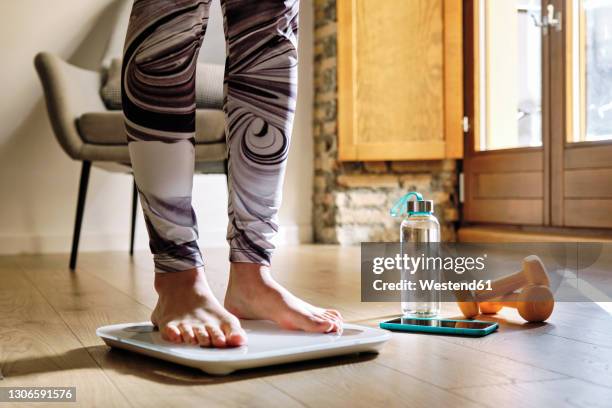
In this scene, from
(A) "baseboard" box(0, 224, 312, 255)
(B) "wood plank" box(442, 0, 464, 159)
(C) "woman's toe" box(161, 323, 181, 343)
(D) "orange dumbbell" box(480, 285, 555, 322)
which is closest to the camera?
(C) "woman's toe" box(161, 323, 181, 343)

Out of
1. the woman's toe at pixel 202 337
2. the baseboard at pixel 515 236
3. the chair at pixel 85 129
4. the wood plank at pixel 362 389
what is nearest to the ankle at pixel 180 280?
the woman's toe at pixel 202 337

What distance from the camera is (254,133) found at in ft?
3.75

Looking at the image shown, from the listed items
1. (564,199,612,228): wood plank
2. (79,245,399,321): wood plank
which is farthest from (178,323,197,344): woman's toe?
(564,199,612,228): wood plank

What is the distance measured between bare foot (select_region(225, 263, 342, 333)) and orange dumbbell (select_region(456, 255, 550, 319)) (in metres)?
0.33

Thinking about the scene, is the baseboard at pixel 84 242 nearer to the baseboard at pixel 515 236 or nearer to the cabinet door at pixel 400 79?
the cabinet door at pixel 400 79

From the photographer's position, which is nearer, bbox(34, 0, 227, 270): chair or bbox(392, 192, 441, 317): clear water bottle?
bbox(392, 192, 441, 317): clear water bottle

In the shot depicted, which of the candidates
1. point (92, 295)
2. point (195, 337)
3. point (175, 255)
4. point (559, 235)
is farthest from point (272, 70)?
point (559, 235)

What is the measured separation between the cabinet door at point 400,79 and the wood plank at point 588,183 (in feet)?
2.05

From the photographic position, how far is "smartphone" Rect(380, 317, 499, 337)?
1156 mm

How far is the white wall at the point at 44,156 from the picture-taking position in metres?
3.14

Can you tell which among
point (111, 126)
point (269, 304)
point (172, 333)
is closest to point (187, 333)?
point (172, 333)

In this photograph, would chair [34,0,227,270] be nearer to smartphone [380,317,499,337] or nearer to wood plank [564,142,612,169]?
wood plank [564,142,612,169]

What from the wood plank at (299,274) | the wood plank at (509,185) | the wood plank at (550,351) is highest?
the wood plank at (509,185)

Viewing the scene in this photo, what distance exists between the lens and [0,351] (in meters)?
1.07
